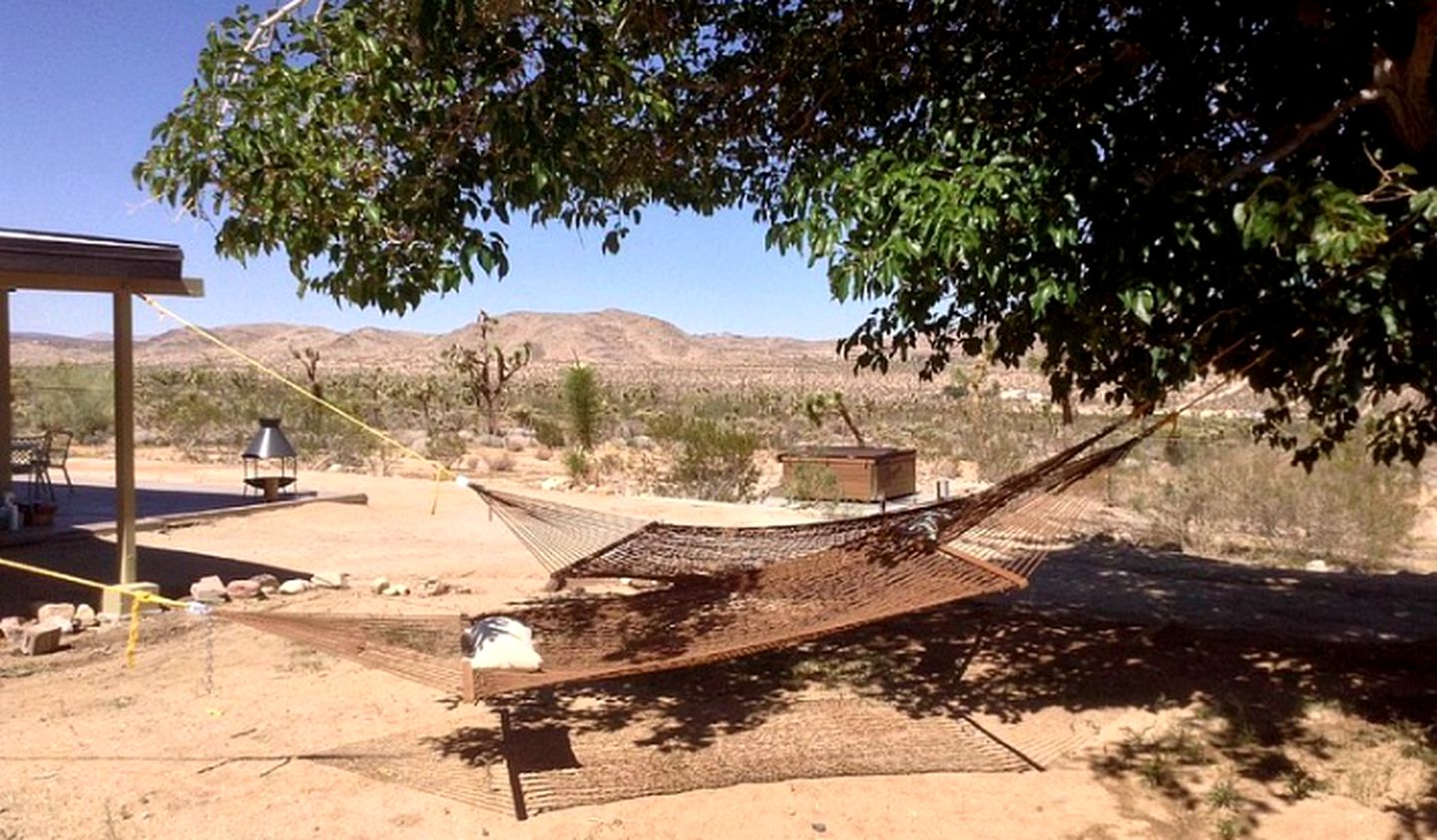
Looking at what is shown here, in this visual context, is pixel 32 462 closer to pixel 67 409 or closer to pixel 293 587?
pixel 293 587

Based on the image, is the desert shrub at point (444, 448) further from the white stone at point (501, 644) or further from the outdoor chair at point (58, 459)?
the white stone at point (501, 644)

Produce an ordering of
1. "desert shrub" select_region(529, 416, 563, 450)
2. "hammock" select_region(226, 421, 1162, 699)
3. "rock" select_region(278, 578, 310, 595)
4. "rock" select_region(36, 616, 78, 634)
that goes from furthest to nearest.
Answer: "desert shrub" select_region(529, 416, 563, 450) → "rock" select_region(278, 578, 310, 595) → "rock" select_region(36, 616, 78, 634) → "hammock" select_region(226, 421, 1162, 699)

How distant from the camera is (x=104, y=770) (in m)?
3.99

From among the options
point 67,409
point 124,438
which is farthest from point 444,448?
point 124,438

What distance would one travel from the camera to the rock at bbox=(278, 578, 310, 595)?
678 cm

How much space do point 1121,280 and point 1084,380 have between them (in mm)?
1175

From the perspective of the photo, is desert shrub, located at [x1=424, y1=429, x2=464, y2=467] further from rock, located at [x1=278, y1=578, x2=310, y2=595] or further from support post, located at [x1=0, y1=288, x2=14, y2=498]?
rock, located at [x1=278, y1=578, x2=310, y2=595]

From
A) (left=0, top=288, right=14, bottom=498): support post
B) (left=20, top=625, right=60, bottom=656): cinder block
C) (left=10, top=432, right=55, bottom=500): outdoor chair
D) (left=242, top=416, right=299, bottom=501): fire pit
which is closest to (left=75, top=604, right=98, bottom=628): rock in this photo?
(left=20, top=625, right=60, bottom=656): cinder block

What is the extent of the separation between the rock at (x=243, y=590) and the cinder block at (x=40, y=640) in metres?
1.04

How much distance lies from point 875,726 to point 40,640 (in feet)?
12.3

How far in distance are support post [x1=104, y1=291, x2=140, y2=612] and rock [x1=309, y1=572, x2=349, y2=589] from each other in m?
0.95

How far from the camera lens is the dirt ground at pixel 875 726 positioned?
3652 mm

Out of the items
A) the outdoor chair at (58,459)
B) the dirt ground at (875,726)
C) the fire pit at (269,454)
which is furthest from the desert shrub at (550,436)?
the dirt ground at (875,726)

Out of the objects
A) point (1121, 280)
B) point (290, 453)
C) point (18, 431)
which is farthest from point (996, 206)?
point (18, 431)
